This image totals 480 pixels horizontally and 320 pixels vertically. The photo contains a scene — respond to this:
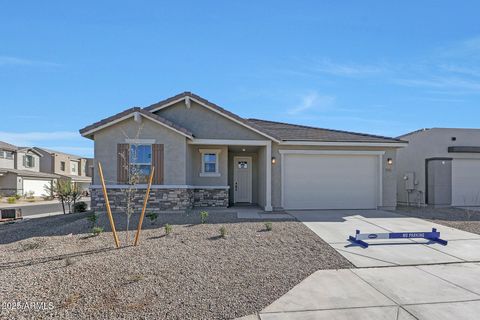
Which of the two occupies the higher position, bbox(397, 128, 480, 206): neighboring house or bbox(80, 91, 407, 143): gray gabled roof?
bbox(80, 91, 407, 143): gray gabled roof

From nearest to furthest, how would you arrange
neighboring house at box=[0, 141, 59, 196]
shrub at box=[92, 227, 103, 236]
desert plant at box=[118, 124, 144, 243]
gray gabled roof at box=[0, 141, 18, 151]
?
1. desert plant at box=[118, 124, 144, 243]
2. shrub at box=[92, 227, 103, 236]
3. neighboring house at box=[0, 141, 59, 196]
4. gray gabled roof at box=[0, 141, 18, 151]

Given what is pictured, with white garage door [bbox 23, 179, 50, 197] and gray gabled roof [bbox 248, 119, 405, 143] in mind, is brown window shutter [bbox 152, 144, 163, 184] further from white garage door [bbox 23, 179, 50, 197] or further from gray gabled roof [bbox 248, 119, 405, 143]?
white garage door [bbox 23, 179, 50, 197]

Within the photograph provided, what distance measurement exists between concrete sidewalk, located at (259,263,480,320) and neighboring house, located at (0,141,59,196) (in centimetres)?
3201

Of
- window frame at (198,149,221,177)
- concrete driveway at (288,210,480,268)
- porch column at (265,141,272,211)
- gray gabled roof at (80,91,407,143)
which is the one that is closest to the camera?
concrete driveway at (288,210,480,268)

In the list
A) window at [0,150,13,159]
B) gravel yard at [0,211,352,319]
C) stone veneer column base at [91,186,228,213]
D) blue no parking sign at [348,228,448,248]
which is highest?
window at [0,150,13,159]

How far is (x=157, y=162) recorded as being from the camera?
1247 cm

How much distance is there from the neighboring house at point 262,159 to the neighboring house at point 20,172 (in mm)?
23252

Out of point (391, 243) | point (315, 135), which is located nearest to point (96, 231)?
point (391, 243)

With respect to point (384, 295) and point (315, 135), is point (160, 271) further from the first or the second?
point (315, 135)

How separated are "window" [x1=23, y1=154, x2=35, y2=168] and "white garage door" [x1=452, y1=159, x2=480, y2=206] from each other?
143 ft

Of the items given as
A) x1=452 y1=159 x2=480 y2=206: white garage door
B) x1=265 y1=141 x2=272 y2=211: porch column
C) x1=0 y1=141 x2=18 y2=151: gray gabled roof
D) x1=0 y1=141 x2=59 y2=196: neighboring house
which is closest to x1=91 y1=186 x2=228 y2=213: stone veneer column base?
x1=265 y1=141 x2=272 y2=211: porch column

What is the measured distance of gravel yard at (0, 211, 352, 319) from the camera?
4.61 m

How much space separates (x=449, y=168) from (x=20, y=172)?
39.2 metres

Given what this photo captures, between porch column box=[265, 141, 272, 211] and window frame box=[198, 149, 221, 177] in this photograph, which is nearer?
porch column box=[265, 141, 272, 211]
